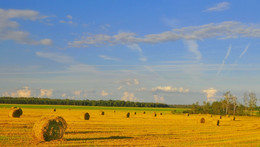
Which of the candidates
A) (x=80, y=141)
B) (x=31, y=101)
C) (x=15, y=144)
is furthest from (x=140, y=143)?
(x=31, y=101)

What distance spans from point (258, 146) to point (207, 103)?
95.7 m

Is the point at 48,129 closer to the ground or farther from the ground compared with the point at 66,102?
closer to the ground

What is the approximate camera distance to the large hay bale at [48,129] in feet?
69.6

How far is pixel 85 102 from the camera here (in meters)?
167

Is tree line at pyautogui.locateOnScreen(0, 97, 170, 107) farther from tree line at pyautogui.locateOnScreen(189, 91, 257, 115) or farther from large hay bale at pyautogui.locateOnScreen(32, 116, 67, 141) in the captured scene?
large hay bale at pyautogui.locateOnScreen(32, 116, 67, 141)

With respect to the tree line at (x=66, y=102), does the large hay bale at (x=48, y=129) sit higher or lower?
lower

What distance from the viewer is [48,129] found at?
70.2 ft

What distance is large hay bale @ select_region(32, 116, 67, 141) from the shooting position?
21214 millimetres

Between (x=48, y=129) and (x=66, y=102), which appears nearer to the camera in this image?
(x=48, y=129)

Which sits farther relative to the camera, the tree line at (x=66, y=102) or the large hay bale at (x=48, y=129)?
the tree line at (x=66, y=102)

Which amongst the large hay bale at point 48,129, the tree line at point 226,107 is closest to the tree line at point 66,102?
the tree line at point 226,107

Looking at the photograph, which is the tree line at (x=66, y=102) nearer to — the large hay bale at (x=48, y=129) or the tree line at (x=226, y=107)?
the tree line at (x=226, y=107)

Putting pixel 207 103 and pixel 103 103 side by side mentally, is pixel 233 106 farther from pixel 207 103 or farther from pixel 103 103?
pixel 103 103

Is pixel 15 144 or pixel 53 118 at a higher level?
pixel 53 118
